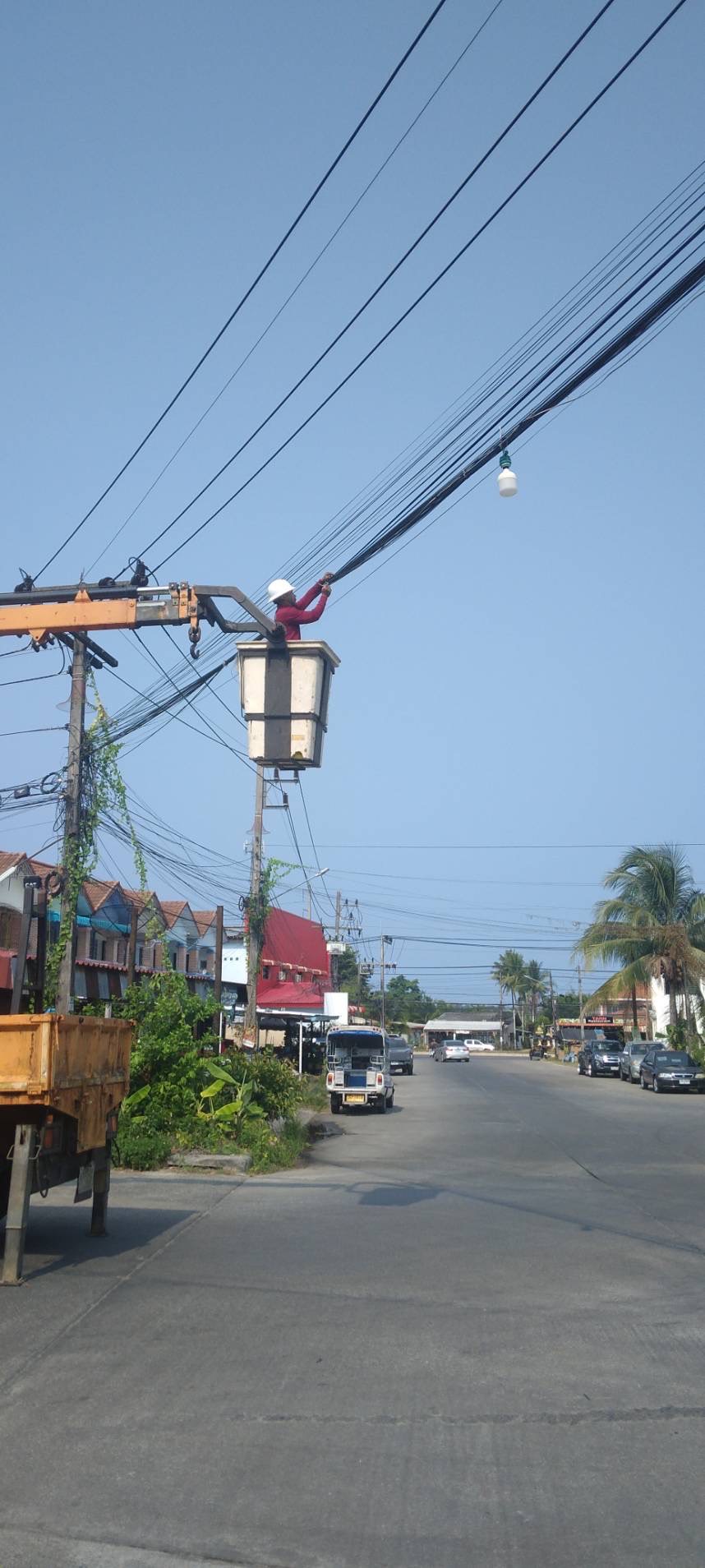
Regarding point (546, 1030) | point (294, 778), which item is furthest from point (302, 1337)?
point (546, 1030)

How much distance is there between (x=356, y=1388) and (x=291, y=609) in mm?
5455

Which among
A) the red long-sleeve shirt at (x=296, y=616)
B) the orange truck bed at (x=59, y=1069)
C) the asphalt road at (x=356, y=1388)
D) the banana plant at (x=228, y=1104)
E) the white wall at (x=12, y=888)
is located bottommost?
the asphalt road at (x=356, y=1388)

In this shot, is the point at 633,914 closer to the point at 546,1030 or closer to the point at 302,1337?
the point at 302,1337

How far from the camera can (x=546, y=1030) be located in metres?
130

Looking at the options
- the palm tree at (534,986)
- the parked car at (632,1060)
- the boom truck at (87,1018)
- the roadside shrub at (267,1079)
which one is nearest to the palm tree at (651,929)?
the parked car at (632,1060)

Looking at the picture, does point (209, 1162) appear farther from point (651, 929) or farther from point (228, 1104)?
point (651, 929)

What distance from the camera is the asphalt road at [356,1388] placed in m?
4.61

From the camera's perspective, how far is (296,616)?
31.6 ft

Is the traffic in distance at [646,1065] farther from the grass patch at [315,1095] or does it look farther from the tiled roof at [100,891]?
the tiled roof at [100,891]

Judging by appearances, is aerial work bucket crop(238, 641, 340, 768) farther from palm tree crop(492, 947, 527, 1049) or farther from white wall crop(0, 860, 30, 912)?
palm tree crop(492, 947, 527, 1049)

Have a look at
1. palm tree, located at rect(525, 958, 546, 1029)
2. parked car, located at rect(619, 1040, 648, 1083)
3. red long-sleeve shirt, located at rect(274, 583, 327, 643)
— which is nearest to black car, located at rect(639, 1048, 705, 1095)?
parked car, located at rect(619, 1040, 648, 1083)

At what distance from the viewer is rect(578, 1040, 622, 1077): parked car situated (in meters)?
53.8

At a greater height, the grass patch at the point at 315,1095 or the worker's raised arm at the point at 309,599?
the worker's raised arm at the point at 309,599

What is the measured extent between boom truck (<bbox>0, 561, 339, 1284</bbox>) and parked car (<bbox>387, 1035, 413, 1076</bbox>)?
150 feet
